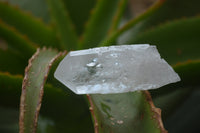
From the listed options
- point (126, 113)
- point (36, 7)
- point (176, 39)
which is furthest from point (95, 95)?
point (36, 7)

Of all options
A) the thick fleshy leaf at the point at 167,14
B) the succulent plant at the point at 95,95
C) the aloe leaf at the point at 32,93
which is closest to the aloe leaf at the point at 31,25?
the succulent plant at the point at 95,95

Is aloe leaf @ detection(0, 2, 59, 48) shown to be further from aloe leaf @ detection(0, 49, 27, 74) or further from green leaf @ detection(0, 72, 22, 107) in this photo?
green leaf @ detection(0, 72, 22, 107)

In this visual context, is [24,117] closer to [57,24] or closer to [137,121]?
[137,121]

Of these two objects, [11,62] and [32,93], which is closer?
[32,93]

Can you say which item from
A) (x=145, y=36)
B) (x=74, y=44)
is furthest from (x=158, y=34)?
(x=74, y=44)

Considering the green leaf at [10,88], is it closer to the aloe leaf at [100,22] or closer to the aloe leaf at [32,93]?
the aloe leaf at [32,93]

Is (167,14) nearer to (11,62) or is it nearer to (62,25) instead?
(62,25)

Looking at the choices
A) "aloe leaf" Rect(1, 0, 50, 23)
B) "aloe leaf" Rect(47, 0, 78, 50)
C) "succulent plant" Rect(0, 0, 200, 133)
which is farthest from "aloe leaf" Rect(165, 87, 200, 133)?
"aloe leaf" Rect(1, 0, 50, 23)
